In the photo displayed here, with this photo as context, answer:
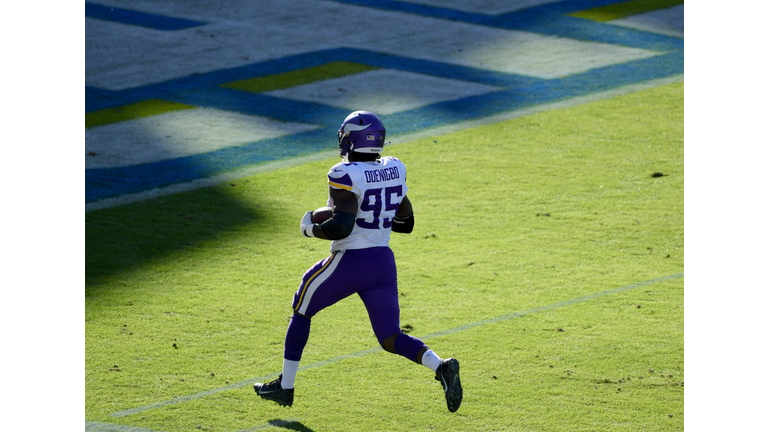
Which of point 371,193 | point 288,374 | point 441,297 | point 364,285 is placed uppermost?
point 371,193

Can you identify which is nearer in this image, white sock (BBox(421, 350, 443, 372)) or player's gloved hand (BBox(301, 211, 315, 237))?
white sock (BBox(421, 350, 443, 372))

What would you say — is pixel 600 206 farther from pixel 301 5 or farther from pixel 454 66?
pixel 301 5

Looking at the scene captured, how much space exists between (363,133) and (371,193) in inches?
14.0

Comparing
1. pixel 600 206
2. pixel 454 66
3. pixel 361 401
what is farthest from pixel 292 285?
pixel 454 66

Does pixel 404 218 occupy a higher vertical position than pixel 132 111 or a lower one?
higher

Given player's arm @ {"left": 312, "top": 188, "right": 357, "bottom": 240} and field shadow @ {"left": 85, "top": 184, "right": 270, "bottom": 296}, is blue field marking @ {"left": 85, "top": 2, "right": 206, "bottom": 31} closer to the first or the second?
field shadow @ {"left": 85, "top": 184, "right": 270, "bottom": 296}

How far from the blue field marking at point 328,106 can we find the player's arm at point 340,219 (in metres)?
5.04

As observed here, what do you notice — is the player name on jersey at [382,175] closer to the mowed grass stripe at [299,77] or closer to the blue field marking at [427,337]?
the blue field marking at [427,337]

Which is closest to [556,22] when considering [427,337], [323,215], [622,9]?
[622,9]

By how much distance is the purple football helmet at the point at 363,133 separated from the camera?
19.0ft

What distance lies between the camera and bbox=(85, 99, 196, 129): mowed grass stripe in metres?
12.7

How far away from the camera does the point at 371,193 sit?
5.71 m

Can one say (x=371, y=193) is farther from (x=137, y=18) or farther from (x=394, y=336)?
(x=137, y=18)

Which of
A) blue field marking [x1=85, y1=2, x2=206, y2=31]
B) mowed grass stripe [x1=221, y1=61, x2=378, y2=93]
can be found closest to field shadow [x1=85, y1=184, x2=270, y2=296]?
mowed grass stripe [x1=221, y1=61, x2=378, y2=93]
